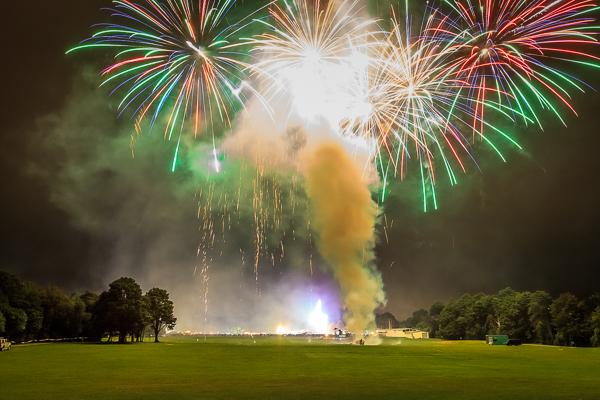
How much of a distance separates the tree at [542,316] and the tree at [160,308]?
73244 millimetres

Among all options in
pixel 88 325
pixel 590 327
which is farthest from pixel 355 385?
pixel 88 325

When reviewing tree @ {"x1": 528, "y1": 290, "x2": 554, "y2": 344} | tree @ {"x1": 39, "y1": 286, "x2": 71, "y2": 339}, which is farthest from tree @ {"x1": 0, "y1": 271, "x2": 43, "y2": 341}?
tree @ {"x1": 528, "y1": 290, "x2": 554, "y2": 344}

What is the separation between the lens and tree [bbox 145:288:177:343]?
91.2 meters

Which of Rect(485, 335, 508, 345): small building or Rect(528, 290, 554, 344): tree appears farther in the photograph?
Rect(528, 290, 554, 344): tree

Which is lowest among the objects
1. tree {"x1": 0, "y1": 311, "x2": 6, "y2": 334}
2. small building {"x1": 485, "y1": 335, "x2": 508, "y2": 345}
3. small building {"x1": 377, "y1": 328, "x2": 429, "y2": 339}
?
small building {"x1": 377, "y1": 328, "x2": 429, "y2": 339}

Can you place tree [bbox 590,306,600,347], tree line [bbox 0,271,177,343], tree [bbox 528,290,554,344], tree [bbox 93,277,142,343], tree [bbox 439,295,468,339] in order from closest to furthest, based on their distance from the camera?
tree [bbox 590,306,600,347], tree line [bbox 0,271,177,343], tree [bbox 93,277,142,343], tree [bbox 528,290,554,344], tree [bbox 439,295,468,339]

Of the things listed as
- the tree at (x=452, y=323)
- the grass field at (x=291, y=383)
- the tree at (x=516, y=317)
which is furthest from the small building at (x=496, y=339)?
the grass field at (x=291, y=383)

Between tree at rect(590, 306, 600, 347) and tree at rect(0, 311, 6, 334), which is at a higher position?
tree at rect(0, 311, 6, 334)

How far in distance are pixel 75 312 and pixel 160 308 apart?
16.1 meters

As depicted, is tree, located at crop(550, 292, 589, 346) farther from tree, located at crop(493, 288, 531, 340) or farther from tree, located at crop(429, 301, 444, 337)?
tree, located at crop(429, 301, 444, 337)

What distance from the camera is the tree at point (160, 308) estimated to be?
299 feet

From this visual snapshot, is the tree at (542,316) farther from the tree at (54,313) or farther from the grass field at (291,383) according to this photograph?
the tree at (54,313)

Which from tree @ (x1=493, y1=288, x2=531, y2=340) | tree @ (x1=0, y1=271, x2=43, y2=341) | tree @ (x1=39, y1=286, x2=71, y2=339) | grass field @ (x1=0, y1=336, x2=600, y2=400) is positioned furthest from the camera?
tree @ (x1=493, y1=288, x2=531, y2=340)

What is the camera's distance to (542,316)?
8306 cm
